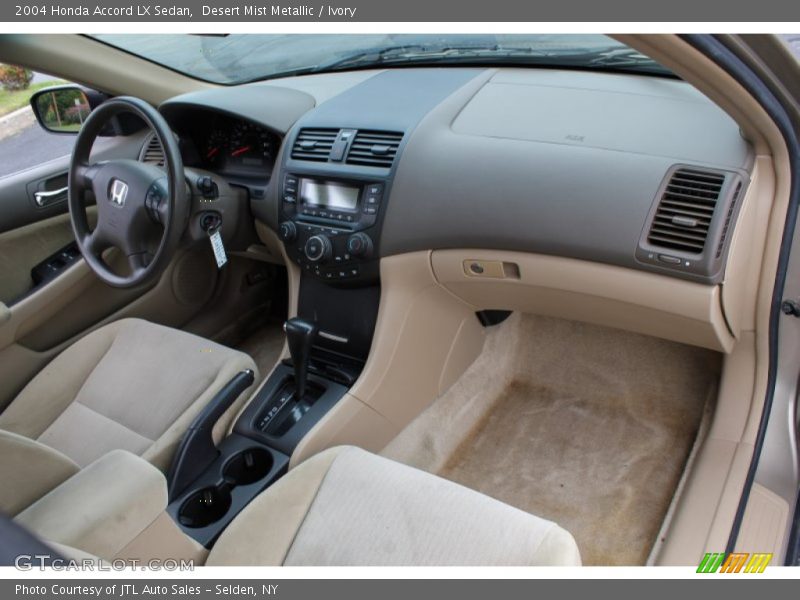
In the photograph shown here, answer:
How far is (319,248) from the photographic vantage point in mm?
1827

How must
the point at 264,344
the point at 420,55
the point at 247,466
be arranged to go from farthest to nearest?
1. the point at 264,344
2. the point at 420,55
3. the point at 247,466

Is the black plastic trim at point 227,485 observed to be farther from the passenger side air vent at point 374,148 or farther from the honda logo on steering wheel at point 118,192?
the passenger side air vent at point 374,148

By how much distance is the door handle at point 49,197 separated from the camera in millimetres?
2203

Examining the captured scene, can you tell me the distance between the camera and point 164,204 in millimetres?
1733

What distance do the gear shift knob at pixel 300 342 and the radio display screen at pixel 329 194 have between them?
1.09ft

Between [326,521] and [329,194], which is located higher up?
[329,194]

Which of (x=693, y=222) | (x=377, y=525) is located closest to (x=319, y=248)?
(x=377, y=525)

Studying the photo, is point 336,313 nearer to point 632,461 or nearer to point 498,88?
point 498,88

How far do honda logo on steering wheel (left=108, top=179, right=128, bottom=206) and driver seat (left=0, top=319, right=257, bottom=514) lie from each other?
401 millimetres

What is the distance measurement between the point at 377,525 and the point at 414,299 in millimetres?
789

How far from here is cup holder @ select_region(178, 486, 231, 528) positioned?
160cm

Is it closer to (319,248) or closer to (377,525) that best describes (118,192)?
(319,248)

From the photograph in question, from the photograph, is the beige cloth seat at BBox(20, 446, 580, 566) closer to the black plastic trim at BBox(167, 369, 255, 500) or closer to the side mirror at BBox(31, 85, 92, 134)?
the black plastic trim at BBox(167, 369, 255, 500)

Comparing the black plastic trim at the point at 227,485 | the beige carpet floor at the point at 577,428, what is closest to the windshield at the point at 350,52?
the beige carpet floor at the point at 577,428
